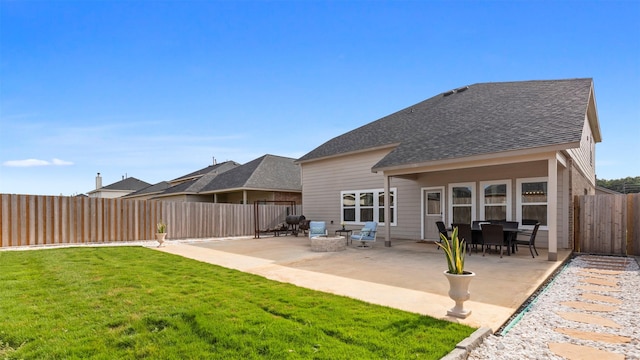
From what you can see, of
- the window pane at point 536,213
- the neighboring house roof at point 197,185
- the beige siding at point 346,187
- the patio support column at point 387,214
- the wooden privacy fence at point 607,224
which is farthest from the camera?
the neighboring house roof at point 197,185

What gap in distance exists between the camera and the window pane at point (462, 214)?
11.6 m

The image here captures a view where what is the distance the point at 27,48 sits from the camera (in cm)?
1144

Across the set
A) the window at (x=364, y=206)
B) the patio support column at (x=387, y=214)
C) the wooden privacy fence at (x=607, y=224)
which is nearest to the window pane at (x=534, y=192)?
the wooden privacy fence at (x=607, y=224)

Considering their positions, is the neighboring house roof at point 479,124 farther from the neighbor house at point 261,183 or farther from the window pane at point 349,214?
the neighbor house at point 261,183

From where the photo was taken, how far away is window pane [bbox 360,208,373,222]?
14445 millimetres

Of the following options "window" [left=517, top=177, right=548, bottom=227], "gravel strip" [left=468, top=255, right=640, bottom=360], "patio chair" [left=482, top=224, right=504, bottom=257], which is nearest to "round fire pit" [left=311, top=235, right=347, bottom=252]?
"patio chair" [left=482, top=224, right=504, bottom=257]

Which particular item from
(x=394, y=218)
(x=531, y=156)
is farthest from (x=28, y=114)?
(x=531, y=156)

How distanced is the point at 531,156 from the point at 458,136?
3.07 meters

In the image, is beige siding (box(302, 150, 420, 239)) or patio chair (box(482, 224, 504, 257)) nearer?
patio chair (box(482, 224, 504, 257))

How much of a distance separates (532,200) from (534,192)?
252 mm

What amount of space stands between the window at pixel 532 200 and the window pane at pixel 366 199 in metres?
5.71

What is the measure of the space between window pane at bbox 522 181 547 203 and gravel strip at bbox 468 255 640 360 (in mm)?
4379

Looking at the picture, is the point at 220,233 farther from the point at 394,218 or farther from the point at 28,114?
the point at 28,114

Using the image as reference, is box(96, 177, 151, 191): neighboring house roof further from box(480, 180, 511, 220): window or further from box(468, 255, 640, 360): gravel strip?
box(468, 255, 640, 360): gravel strip
